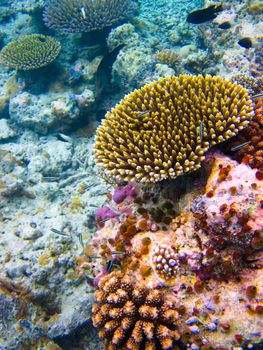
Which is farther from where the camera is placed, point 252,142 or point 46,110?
point 46,110

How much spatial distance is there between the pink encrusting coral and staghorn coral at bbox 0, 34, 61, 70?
741cm

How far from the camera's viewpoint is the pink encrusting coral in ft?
9.15

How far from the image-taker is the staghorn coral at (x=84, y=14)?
8.55 metres

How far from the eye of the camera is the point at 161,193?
4.07 metres

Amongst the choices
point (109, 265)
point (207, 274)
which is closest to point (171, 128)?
point (207, 274)

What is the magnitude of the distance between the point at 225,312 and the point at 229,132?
228cm

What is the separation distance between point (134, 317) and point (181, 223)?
1.29 metres

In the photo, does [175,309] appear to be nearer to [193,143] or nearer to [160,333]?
[160,333]

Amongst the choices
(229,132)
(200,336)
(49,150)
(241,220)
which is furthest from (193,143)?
(49,150)

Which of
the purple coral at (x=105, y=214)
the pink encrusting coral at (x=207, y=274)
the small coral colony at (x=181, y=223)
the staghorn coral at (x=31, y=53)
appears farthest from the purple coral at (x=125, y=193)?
the staghorn coral at (x=31, y=53)

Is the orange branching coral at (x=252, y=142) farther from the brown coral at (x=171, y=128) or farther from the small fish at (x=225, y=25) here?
the small fish at (x=225, y=25)

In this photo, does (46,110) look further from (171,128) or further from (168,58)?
(171,128)

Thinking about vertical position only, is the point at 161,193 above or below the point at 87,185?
above

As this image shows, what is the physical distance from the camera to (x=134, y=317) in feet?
10.4
